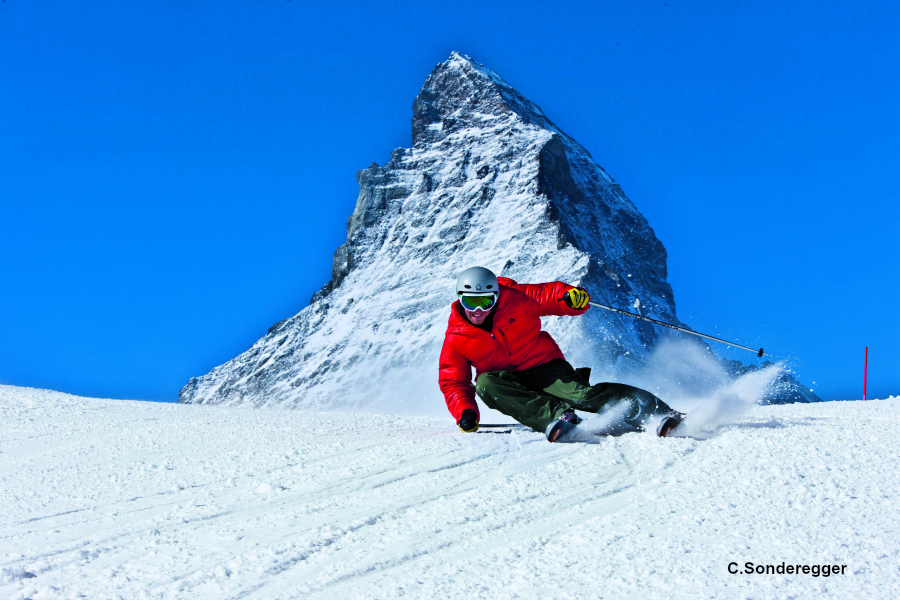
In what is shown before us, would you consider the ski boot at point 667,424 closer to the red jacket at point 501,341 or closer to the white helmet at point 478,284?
the red jacket at point 501,341

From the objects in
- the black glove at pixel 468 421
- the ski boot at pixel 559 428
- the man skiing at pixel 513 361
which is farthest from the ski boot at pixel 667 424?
the black glove at pixel 468 421

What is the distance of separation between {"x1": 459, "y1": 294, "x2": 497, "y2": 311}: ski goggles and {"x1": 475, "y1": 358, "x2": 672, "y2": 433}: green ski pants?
1.93 ft

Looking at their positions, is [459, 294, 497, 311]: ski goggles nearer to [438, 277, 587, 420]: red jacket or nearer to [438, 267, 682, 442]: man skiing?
[438, 267, 682, 442]: man skiing

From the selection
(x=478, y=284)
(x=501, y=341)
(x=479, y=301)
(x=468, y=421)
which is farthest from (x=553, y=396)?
(x=478, y=284)

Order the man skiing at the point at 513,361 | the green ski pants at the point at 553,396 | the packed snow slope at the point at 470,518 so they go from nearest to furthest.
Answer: the packed snow slope at the point at 470,518
the green ski pants at the point at 553,396
the man skiing at the point at 513,361

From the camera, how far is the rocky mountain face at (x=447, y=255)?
80.4 meters

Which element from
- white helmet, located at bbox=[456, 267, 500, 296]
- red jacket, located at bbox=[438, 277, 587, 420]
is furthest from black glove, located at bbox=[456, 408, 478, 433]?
white helmet, located at bbox=[456, 267, 500, 296]

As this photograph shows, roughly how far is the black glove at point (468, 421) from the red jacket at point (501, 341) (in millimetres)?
133

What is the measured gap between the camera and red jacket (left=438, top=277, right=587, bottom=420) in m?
5.25

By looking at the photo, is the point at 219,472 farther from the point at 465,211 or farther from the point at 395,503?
the point at 465,211

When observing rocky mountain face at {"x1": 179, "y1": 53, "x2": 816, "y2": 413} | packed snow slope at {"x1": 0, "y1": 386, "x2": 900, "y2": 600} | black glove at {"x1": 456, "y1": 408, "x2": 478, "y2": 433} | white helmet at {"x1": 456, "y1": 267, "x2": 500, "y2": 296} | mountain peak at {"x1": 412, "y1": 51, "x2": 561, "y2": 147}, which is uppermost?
mountain peak at {"x1": 412, "y1": 51, "x2": 561, "y2": 147}

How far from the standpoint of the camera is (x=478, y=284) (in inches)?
198

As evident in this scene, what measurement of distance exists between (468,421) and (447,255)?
329 feet

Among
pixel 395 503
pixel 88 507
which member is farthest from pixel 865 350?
pixel 88 507
